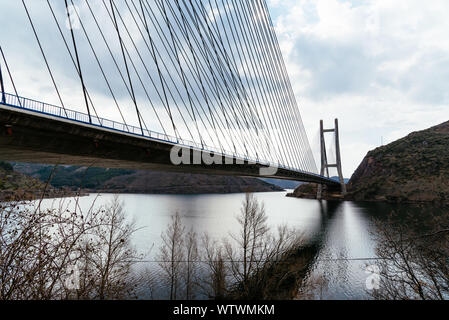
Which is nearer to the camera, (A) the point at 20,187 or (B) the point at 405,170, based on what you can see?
(A) the point at 20,187

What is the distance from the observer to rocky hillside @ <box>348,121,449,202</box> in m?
61.0

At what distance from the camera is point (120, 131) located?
12609mm

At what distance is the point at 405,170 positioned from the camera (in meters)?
71.2

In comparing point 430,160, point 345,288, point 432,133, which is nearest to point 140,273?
point 345,288

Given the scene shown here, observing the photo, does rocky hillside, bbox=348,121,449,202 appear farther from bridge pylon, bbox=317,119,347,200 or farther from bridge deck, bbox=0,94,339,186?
bridge deck, bbox=0,94,339,186

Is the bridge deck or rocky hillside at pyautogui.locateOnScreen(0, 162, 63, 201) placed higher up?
the bridge deck

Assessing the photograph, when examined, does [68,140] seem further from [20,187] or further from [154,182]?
[154,182]

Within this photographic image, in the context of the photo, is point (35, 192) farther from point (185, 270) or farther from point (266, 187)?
point (266, 187)
